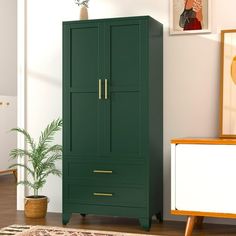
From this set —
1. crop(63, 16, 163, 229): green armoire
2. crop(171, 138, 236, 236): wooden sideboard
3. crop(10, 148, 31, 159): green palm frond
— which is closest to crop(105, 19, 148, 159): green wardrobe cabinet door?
crop(63, 16, 163, 229): green armoire

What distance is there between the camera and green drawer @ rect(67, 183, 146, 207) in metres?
4.14

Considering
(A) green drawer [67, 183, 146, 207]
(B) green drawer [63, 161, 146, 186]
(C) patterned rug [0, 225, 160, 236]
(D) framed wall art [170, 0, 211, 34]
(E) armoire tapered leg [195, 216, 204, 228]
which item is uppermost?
(D) framed wall art [170, 0, 211, 34]

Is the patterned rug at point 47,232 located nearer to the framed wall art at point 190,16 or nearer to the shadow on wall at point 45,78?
the shadow on wall at point 45,78

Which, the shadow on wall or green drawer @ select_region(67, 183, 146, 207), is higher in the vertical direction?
the shadow on wall

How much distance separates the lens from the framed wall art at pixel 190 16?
173 inches

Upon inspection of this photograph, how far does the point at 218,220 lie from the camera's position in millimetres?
4355

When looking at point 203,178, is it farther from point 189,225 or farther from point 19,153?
point 19,153

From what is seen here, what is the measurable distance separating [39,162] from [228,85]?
1822mm

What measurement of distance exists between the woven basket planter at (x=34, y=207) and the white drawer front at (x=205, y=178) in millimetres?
1352

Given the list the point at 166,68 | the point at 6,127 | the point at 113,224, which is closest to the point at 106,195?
the point at 113,224

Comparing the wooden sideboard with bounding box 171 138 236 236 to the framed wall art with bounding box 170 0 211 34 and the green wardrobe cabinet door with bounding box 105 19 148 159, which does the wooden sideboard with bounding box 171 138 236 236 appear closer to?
the green wardrobe cabinet door with bounding box 105 19 148 159

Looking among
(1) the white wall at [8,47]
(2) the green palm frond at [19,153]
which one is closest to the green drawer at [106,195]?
(2) the green palm frond at [19,153]

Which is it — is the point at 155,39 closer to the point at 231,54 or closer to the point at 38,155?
the point at 231,54

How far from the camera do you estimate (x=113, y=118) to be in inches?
166
